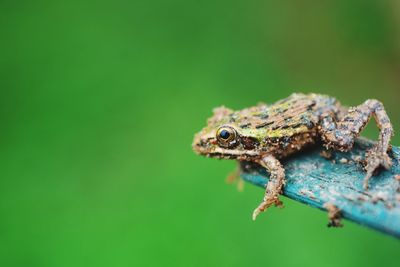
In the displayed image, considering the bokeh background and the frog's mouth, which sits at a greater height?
the bokeh background

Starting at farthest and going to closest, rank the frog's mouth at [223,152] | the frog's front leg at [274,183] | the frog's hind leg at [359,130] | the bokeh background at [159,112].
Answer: the bokeh background at [159,112], the frog's mouth at [223,152], the frog's front leg at [274,183], the frog's hind leg at [359,130]

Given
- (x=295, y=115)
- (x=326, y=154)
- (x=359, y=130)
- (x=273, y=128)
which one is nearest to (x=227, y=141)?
(x=273, y=128)

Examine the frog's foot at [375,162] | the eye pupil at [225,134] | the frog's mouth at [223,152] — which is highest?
the eye pupil at [225,134]

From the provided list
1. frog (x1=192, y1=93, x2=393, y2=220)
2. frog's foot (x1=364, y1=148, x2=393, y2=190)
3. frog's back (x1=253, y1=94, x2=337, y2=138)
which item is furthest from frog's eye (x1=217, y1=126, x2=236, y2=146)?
frog's foot (x1=364, y1=148, x2=393, y2=190)

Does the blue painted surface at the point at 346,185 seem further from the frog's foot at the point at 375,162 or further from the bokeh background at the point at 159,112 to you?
the bokeh background at the point at 159,112

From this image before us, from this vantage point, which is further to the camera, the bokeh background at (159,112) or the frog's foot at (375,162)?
the bokeh background at (159,112)

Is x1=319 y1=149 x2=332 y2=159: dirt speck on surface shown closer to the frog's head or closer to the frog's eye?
the frog's head

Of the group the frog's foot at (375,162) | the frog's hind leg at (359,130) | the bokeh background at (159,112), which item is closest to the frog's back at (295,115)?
the frog's hind leg at (359,130)

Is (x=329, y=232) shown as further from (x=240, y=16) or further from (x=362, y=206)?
(x=240, y=16)

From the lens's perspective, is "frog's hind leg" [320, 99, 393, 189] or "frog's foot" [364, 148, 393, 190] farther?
"frog's hind leg" [320, 99, 393, 189]
